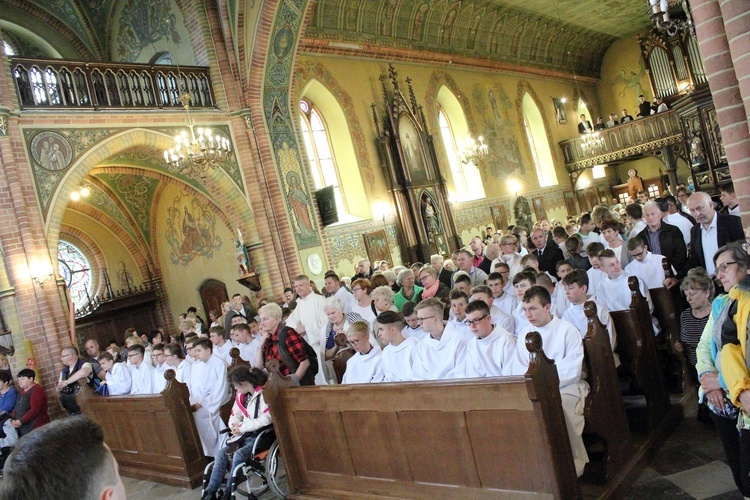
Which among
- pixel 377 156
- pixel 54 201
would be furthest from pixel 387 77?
pixel 54 201

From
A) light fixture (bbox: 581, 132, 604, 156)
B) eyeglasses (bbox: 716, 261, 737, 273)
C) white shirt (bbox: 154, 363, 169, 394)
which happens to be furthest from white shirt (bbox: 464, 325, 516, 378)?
light fixture (bbox: 581, 132, 604, 156)

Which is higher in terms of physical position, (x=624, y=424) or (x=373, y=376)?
(x=373, y=376)

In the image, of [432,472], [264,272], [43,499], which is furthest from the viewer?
[264,272]

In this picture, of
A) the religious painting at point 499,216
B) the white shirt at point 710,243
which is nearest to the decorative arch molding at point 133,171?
the religious painting at point 499,216

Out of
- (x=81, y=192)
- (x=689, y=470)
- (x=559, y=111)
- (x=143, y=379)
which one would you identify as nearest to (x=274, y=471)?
(x=143, y=379)

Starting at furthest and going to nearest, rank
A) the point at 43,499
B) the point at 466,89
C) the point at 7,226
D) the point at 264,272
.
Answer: the point at 466,89
the point at 264,272
the point at 7,226
the point at 43,499

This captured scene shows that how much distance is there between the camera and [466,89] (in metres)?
20.2

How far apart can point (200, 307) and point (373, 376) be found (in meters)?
11.6

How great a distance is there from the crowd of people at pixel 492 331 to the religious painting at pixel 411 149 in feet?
23.1

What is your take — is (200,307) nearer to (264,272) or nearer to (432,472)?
(264,272)

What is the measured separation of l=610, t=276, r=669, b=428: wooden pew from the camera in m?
4.82

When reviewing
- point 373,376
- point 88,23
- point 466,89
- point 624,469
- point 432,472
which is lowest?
point 624,469

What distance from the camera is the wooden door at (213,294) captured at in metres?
15.3

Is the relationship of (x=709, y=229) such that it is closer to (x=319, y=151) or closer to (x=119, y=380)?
(x=119, y=380)
